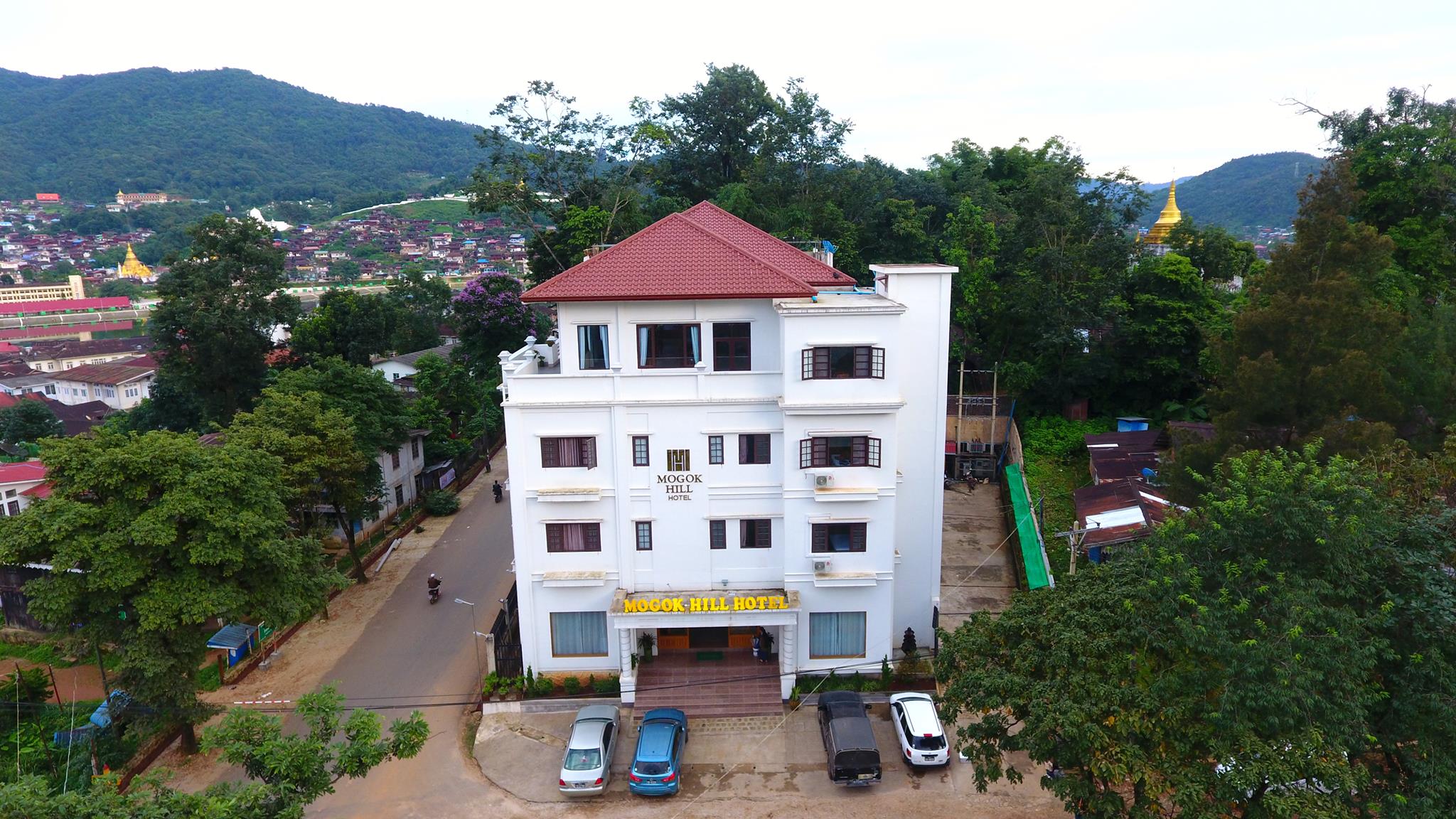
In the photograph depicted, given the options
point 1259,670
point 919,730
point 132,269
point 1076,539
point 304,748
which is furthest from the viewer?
point 132,269

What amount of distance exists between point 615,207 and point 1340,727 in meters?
33.7

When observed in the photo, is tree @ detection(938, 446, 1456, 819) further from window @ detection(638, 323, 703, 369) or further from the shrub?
the shrub

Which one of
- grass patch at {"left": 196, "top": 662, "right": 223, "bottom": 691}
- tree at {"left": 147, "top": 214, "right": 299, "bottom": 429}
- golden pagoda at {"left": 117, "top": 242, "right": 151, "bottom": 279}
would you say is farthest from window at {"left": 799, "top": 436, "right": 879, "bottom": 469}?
golden pagoda at {"left": 117, "top": 242, "right": 151, "bottom": 279}

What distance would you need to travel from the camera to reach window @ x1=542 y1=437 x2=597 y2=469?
742 inches

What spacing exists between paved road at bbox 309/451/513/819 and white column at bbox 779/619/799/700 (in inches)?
275

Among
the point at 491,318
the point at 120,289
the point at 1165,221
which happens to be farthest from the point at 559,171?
the point at 120,289

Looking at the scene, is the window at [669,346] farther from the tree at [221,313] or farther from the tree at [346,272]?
the tree at [346,272]

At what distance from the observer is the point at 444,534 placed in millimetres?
31188

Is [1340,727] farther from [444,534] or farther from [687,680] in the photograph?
[444,534]

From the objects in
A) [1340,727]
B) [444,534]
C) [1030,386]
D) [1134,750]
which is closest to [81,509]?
[444,534]

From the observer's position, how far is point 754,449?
19.0m

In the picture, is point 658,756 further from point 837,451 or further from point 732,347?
point 732,347

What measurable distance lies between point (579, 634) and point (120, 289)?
483 ft

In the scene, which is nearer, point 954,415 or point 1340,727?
point 1340,727
